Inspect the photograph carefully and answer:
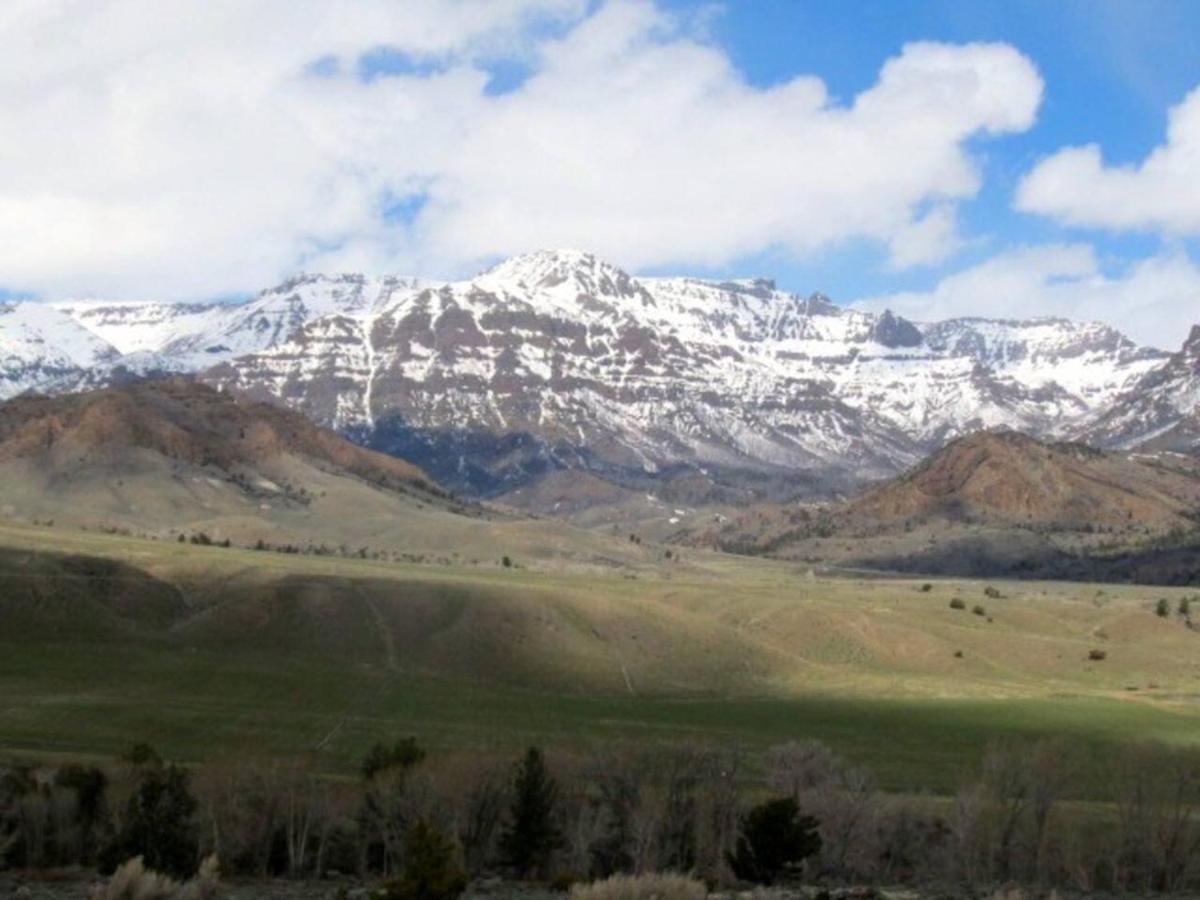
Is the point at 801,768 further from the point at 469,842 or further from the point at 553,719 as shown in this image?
the point at 553,719

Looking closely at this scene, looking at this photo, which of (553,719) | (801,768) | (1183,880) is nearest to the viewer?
(1183,880)

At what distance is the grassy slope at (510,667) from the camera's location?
117 m

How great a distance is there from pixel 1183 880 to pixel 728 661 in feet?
303

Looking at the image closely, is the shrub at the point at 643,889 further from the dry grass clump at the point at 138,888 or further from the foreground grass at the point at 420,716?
the foreground grass at the point at 420,716

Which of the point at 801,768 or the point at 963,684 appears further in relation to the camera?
the point at 963,684

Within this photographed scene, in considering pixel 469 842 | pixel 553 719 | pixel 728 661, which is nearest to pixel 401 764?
pixel 469 842

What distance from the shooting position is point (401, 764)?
7906 centimetres

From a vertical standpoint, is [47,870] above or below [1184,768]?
below

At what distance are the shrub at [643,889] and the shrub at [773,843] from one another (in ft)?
78.4

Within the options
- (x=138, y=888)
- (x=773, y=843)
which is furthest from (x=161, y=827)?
(x=773, y=843)

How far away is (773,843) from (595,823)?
10.3 meters

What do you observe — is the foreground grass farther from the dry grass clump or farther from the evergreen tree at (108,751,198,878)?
the dry grass clump

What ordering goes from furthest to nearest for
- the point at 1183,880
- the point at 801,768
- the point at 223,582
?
the point at 223,582, the point at 801,768, the point at 1183,880

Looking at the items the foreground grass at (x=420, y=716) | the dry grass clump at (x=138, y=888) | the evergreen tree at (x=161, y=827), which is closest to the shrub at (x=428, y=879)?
the dry grass clump at (x=138, y=888)
